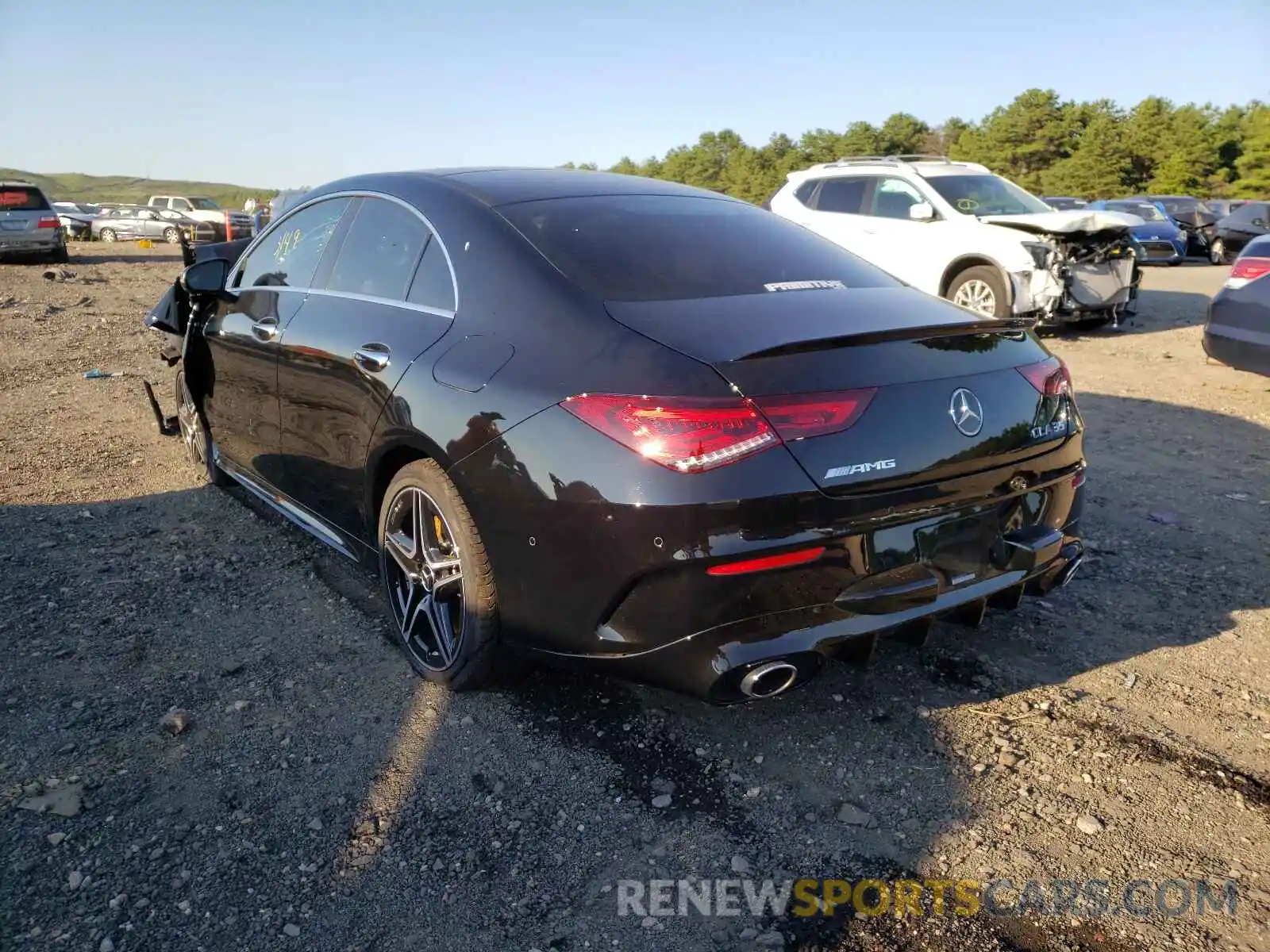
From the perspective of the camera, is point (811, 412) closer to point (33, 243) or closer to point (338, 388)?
point (338, 388)

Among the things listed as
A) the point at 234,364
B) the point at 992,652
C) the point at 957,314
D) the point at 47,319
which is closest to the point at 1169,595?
the point at 992,652

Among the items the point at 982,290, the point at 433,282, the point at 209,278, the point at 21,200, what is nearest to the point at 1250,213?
the point at 982,290

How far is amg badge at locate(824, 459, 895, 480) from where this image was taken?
2334mm

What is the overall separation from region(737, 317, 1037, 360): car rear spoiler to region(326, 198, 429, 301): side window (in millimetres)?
1465

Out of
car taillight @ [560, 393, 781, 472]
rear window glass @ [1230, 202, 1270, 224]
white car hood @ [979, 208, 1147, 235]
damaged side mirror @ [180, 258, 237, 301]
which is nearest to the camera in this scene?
car taillight @ [560, 393, 781, 472]

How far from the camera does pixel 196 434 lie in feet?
17.7

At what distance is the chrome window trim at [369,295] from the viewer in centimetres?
306

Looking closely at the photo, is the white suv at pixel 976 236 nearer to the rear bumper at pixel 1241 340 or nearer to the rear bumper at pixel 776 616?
the rear bumper at pixel 1241 340

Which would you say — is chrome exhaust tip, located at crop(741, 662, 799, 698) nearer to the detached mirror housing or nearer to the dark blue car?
the detached mirror housing

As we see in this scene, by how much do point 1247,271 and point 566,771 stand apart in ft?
22.0

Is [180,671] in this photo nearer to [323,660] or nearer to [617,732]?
[323,660]

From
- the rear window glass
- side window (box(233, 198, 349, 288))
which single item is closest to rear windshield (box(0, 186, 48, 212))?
side window (box(233, 198, 349, 288))

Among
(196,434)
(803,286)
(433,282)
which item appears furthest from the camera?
(196,434)

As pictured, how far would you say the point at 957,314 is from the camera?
117 inches
